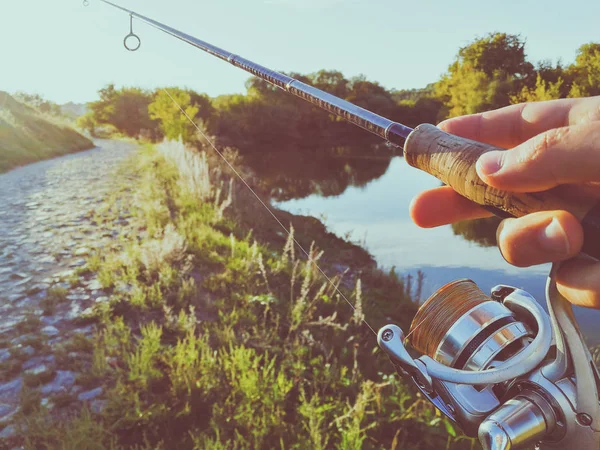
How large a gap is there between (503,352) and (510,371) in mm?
131

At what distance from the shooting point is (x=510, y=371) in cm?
90

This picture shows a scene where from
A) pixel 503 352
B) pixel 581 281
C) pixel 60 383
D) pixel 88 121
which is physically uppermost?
pixel 88 121

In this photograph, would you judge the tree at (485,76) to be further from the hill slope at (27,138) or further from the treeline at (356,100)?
the hill slope at (27,138)

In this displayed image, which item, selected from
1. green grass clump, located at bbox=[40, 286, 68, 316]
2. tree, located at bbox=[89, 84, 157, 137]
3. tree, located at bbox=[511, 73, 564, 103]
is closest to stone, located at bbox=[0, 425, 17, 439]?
green grass clump, located at bbox=[40, 286, 68, 316]

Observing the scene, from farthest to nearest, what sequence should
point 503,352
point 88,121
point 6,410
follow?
point 88,121 < point 6,410 < point 503,352

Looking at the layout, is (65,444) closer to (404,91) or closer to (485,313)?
(485,313)

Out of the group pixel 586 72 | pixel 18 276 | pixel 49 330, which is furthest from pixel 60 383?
pixel 586 72

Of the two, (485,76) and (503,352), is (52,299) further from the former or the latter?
(485,76)

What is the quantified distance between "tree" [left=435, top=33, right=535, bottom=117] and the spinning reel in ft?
98.3

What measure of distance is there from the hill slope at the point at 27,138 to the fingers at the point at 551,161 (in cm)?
1545

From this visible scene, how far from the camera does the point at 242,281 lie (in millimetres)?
4734

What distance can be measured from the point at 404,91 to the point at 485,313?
56573 mm

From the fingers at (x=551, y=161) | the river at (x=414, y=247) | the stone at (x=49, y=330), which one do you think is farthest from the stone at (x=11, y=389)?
the river at (x=414, y=247)

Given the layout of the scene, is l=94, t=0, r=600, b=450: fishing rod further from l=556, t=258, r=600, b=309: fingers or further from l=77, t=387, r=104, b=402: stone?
l=77, t=387, r=104, b=402: stone
